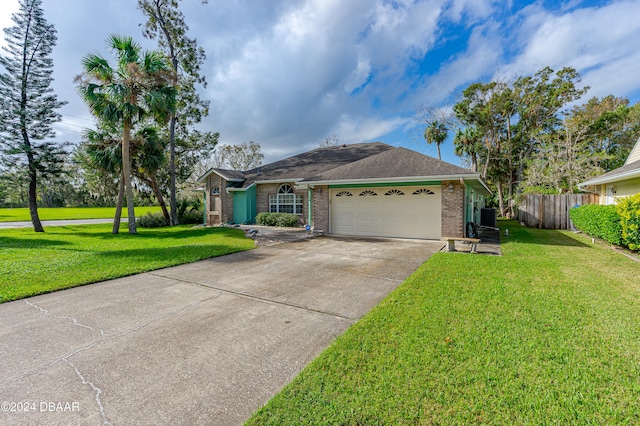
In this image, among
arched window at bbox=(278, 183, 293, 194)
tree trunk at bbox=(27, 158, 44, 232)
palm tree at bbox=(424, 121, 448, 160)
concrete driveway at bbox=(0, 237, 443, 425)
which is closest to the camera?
concrete driveway at bbox=(0, 237, 443, 425)

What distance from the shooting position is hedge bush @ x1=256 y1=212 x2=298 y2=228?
16109 mm

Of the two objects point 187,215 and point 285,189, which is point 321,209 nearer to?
point 285,189

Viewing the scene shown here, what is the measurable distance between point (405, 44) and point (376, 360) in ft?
51.0

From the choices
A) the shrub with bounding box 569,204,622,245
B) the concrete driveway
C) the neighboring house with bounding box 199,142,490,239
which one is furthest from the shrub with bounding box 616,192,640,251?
the concrete driveway

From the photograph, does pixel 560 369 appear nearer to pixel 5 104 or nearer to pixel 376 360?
pixel 376 360

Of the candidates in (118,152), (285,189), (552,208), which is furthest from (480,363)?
(118,152)

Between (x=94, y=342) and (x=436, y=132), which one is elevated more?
(x=436, y=132)

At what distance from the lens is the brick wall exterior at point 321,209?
13.2m

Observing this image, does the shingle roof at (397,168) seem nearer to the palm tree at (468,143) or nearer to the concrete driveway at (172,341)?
the concrete driveway at (172,341)

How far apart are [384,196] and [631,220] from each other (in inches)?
300

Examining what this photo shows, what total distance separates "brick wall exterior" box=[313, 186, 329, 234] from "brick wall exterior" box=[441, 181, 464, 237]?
522 cm

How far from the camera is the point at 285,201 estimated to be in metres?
17.1

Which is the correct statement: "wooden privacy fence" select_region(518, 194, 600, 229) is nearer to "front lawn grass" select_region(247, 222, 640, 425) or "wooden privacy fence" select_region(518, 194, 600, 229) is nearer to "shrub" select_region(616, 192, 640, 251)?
"shrub" select_region(616, 192, 640, 251)

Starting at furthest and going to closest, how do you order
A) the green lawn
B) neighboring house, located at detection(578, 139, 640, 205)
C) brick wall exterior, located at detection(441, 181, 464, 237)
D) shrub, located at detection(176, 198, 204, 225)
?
1. the green lawn
2. shrub, located at detection(176, 198, 204, 225)
3. brick wall exterior, located at detection(441, 181, 464, 237)
4. neighboring house, located at detection(578, 139, 640, 205)
